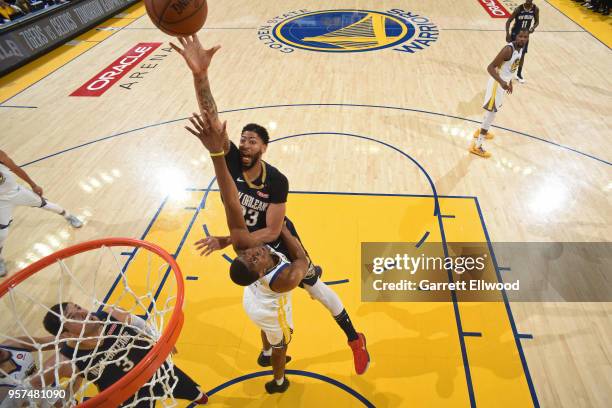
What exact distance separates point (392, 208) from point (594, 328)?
96.3 inches

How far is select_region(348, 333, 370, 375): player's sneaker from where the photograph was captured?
3.21 meters

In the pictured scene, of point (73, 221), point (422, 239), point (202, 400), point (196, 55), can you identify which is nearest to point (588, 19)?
point (422, 239)

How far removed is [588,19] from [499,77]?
8476 mm

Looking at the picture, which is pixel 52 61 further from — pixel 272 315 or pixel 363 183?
pixel 272 315

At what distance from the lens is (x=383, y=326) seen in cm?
363

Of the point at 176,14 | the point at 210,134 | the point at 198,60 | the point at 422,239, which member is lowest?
Answer: the point at 422,239

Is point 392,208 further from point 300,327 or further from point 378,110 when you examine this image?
point 378,110

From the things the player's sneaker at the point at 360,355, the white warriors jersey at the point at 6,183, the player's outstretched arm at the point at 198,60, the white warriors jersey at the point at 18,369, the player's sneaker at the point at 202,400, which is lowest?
the player's sneaker at the point at 360,355

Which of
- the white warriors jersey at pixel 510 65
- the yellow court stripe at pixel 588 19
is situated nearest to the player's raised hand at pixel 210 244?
the white warriors jersey at pixel 510 65

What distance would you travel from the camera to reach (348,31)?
10.5m

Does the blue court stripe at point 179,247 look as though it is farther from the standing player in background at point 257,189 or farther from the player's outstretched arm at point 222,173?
the player's outstretched arm at point 222,173

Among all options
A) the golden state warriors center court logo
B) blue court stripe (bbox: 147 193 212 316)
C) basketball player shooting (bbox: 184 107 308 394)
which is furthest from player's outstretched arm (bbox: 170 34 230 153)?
the golden state warriors center court logo

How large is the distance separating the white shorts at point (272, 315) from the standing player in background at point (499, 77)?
14.8 ft

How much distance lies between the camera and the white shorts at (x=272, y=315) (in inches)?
102
